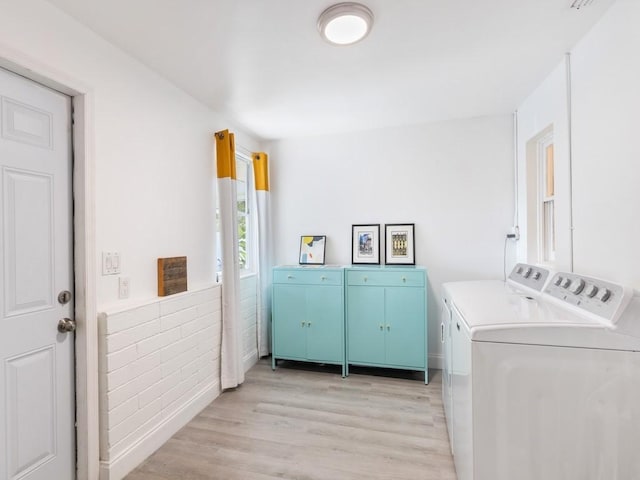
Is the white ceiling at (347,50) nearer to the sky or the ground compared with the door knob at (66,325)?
nearer to the sky

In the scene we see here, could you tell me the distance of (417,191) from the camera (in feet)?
10.8

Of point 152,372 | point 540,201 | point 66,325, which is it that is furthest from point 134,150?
point 540,201

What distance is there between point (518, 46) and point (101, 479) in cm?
340

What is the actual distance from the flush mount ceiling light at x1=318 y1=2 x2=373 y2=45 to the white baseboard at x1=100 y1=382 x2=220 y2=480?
8.42 feet

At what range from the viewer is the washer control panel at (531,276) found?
1.90 meters

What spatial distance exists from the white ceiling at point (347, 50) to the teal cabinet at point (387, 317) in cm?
152

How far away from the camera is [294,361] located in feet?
11.3

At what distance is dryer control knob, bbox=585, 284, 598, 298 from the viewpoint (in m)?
1.38

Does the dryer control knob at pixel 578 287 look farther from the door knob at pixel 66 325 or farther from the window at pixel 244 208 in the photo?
the window at pixel 244 208

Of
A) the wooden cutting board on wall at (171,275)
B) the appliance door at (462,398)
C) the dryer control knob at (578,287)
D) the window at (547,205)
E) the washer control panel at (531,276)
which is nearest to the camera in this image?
the appliance door at (462,398)

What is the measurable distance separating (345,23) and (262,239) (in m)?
2.25

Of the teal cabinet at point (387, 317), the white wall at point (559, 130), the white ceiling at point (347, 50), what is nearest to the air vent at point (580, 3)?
the white ceiling at point (347, 50)

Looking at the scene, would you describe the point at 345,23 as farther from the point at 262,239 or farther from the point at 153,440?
the point at 153,440

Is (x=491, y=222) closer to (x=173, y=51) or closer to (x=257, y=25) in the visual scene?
(x=257, y=25)
